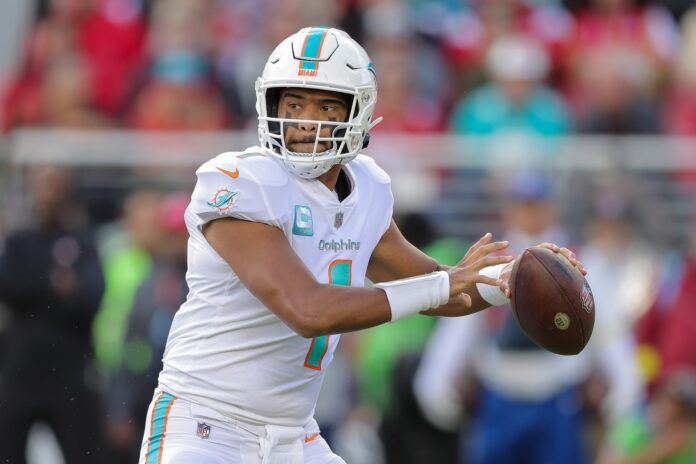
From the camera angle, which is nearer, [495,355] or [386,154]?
[495,355]

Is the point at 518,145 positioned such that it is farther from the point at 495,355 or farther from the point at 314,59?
the point at 314,59

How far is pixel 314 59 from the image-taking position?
4.80 metres

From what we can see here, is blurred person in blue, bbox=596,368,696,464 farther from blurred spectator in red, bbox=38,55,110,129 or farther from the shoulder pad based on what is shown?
blurred spectator in red, bbox=38,55,110,129

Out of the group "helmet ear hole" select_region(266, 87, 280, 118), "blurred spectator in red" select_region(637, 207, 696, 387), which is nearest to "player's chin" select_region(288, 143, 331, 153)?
"helmet ear hole" select_region(266, 87, 280, 118)

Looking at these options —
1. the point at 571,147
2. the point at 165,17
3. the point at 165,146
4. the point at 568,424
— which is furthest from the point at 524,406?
the point at 165,17

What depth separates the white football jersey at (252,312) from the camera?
4.66m

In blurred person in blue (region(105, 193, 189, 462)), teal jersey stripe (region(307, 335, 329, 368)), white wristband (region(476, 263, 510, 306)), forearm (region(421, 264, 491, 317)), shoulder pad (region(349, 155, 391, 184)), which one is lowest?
blurred person in blue (region(105, 193, 189, 462))

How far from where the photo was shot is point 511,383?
799 centimetres

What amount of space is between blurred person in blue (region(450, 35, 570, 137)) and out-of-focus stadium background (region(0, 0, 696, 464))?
19mm

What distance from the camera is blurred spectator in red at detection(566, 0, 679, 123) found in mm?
9875

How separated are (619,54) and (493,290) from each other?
5.51 metres

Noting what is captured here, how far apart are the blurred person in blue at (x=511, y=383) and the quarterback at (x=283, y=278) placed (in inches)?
120

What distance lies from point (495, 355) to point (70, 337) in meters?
2.31

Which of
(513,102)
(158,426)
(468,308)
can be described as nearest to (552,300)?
(468,308)
